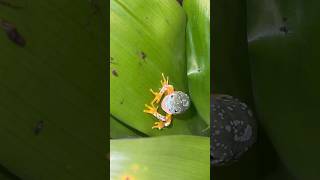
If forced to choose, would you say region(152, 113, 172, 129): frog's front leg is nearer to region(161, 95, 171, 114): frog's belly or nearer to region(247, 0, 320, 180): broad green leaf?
region(161, 95, 171, 114): frog's belly

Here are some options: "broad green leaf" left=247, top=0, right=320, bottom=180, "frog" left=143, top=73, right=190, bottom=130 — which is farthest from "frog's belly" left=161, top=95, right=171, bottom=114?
"broad green leaf" left=247, top=0, right=320, bottom=180

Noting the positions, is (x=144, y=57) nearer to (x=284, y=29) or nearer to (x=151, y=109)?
(x=151, y=109)
